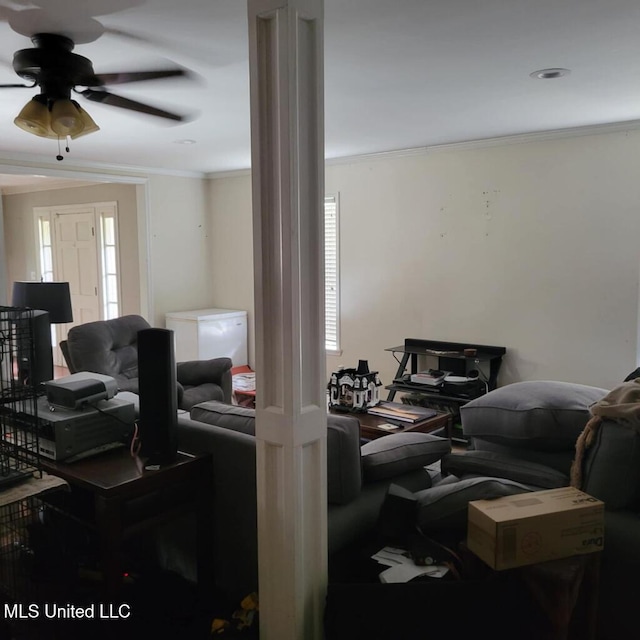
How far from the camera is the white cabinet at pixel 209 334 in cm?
624

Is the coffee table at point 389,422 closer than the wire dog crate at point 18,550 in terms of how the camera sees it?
No

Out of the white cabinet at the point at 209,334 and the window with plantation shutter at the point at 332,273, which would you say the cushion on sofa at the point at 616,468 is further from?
the white cabinet at the point at 209,334

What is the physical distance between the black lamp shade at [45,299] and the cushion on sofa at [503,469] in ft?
11.5

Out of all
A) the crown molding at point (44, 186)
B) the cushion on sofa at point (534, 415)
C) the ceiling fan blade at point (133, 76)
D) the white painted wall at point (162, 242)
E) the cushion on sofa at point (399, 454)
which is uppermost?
the crown molding at point (44, 186)

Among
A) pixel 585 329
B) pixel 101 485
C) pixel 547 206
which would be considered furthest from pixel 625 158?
pixel 101 485

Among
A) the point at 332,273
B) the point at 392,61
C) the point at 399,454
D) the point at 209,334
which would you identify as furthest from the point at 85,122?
the point at 209,334

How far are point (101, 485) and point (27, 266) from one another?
710 centimetres

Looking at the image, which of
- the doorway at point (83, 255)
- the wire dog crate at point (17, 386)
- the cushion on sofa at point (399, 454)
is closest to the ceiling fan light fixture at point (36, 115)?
the wire dog crate at point (17, 386)

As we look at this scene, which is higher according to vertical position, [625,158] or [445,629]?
[625,158]

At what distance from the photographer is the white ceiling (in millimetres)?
2221

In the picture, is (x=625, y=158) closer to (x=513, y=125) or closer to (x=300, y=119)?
(x=513, y=125)

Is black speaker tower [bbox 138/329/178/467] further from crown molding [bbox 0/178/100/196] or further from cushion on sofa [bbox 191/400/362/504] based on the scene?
crown molding [bbox 0/178/100/196]

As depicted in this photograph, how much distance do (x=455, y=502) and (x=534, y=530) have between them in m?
0.33

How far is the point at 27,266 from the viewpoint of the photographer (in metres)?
8.16
